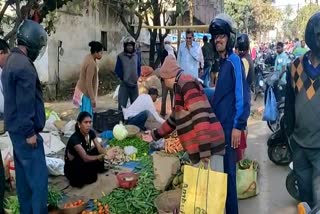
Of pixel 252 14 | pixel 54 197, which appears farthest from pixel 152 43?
pixel 252 14

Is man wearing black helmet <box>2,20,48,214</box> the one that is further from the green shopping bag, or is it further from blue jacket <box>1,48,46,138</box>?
the green shopping bag

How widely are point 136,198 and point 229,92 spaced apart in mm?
1782

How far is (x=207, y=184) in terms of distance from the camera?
3.41m

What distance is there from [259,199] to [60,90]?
32.3 feet

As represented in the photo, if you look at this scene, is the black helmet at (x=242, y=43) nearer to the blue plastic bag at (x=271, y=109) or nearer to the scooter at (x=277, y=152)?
the blue plastic bag at (x=271, y=109)

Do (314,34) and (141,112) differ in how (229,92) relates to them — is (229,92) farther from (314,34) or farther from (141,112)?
(141,112)

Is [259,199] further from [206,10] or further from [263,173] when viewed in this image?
[206,10]

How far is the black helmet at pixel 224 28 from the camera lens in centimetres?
388

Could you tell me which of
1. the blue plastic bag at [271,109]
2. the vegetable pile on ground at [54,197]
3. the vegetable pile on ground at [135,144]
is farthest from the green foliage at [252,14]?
the vegetable pile on ground at [54,197]

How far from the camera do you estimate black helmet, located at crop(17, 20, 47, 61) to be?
3865 mm

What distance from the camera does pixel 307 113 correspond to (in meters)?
3.17

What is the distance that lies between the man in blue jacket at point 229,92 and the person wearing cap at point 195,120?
11.6 inches

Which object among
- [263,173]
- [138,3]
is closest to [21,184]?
[263,173]

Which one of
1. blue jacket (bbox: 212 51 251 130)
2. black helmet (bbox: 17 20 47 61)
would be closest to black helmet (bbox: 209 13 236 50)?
blue jacket (bbox: 212 51 251 130)
